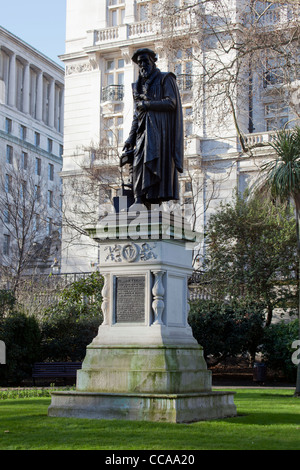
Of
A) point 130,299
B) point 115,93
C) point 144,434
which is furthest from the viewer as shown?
point 115,93

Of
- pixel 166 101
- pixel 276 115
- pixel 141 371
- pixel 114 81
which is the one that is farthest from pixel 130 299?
pixel 114 81

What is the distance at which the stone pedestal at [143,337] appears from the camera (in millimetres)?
11000

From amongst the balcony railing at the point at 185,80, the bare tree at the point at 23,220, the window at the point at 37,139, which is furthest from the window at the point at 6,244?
the balcony railing at the point at 185,80

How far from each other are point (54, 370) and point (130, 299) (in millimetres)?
14219

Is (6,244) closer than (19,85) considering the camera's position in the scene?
Yes

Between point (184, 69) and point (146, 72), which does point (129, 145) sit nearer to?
point (146, 72)

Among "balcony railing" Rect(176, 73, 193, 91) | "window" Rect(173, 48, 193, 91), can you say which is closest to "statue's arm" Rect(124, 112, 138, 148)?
"window" Rect(173, 48, 193, 91)

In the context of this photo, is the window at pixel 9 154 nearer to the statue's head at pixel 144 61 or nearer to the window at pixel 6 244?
the window at pixel 6 244

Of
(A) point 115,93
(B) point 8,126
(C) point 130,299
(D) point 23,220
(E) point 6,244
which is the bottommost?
(C) point 130,299

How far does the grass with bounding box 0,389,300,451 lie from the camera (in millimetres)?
8531

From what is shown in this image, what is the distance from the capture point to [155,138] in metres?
12.7

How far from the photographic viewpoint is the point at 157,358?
1120 centimetres

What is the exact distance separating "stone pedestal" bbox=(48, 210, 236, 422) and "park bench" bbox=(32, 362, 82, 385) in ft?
44.1
